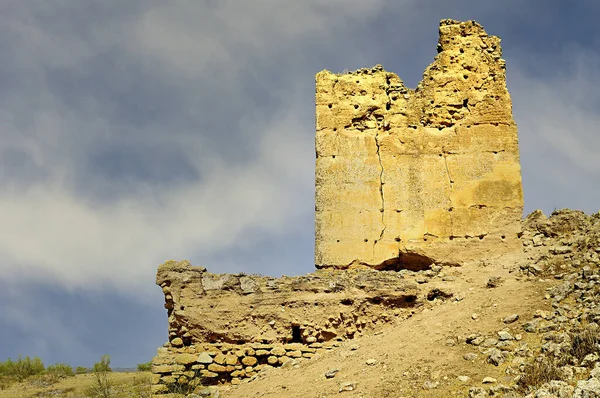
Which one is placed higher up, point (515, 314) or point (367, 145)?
point (367, 145)

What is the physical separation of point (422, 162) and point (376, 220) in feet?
4.46

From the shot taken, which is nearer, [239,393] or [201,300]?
[239,393]

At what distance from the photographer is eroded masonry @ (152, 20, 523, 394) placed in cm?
936

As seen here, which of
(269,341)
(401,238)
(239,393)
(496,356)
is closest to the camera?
(496,356)

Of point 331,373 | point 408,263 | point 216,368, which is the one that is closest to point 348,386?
point 331,373

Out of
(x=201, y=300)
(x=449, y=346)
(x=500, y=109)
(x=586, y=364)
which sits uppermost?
(x=500, y=109)

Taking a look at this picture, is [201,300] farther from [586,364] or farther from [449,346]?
[586,364]

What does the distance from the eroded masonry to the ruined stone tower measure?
0.7 inches

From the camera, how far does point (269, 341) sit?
30.7ft

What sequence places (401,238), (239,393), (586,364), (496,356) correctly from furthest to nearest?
1. (401,238)
2. (239,393)
3. (496,356)
4. (586,364)

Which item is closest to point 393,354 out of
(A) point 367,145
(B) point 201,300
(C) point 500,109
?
(B) point 201,300

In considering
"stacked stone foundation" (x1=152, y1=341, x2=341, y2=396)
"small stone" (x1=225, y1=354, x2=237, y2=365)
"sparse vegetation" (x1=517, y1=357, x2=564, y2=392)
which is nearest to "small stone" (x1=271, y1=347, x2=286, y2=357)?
"stacked stone foundation" (x1=152, y1=341, x2=341, y2=396)

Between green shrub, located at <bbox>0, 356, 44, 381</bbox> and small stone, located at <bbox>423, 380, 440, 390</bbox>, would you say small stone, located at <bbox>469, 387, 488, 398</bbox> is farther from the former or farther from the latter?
green shrub, located at <bbox>0, 356, 44, 381</bbox>

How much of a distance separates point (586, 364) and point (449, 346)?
1794 millimetres
